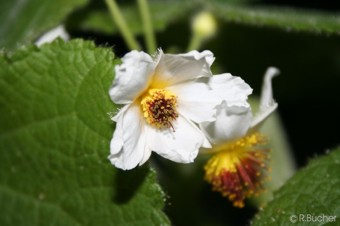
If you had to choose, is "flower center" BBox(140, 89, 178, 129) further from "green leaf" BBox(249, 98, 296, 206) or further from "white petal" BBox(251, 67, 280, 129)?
"green leaf" BBox(249, 98, 296, 206)

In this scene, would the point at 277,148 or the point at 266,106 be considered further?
the point at 277,148

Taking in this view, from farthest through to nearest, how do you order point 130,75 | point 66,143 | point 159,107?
point 66,143 < point 159,107 < point 130,75

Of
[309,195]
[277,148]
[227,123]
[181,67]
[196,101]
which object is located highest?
[181,67]

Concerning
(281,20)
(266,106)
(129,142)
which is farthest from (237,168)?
(281,20)

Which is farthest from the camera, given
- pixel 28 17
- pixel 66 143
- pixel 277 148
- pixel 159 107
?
pixel 277 148

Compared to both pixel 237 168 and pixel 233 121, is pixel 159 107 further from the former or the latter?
pixel 237 168

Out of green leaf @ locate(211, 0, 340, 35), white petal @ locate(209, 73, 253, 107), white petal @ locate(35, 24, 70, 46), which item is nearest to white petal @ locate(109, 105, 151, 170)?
white petal @ locate(209, 73, 253, 107)

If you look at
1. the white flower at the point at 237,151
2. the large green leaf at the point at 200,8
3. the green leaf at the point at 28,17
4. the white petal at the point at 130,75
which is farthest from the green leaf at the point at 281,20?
the white petal at the point at 130,75
